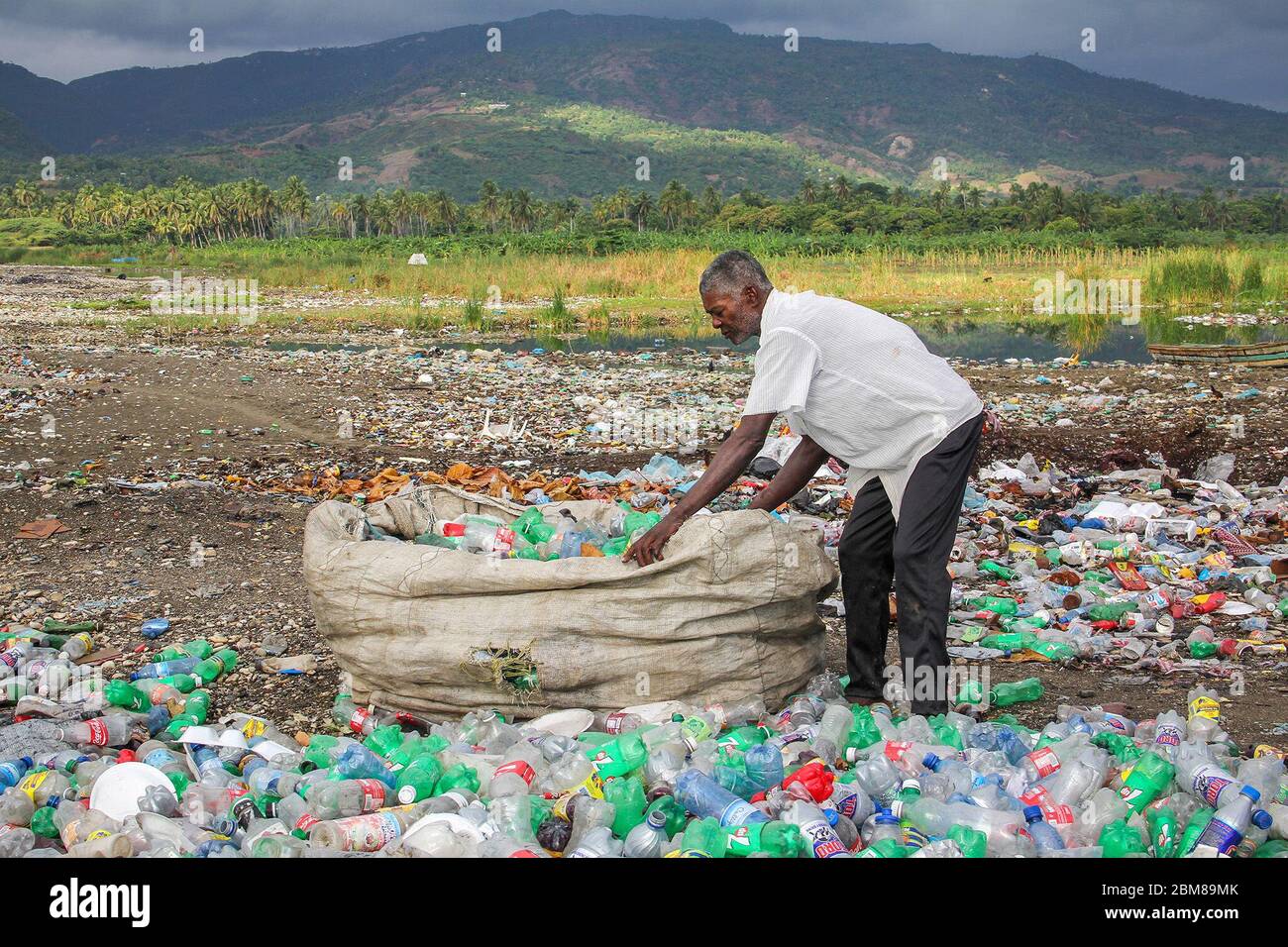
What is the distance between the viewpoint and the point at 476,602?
3438 millimetres

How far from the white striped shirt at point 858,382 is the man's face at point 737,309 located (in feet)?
0.11

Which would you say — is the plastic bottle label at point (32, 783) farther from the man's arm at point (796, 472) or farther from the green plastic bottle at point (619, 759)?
the man's arm at point (796, 472)

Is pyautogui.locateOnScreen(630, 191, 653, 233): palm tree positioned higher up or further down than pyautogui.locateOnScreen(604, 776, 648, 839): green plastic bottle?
higher up

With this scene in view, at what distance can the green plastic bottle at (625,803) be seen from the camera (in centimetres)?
286

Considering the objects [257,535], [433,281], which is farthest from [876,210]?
[257,535]

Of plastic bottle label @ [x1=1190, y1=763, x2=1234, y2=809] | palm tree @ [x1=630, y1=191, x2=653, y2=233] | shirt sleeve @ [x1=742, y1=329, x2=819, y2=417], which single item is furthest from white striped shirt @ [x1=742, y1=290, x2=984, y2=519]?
palm tree @ [x1=630, y1=191, x2=653, y2=233]

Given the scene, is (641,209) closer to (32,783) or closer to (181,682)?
(181,682)

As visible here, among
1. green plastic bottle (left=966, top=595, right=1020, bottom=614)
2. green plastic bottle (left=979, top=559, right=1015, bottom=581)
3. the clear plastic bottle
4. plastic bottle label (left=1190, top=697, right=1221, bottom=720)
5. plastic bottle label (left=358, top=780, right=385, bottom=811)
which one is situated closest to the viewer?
the clear plastic bottle

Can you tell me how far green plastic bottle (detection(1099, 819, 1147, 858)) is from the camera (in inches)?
104

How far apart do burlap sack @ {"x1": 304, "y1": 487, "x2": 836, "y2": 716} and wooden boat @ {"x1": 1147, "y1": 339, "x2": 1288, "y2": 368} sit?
9357mm

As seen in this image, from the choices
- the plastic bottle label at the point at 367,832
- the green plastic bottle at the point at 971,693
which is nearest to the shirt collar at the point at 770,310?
the green plastic bottle at the point at 971,693

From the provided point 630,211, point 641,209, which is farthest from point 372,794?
point 630,211

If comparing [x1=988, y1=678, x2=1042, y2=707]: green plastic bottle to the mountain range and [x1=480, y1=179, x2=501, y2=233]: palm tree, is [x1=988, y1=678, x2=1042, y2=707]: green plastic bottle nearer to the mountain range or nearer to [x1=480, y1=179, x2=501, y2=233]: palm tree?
[x1=480, y1=179, x2=501, y2=233]: palm tree
